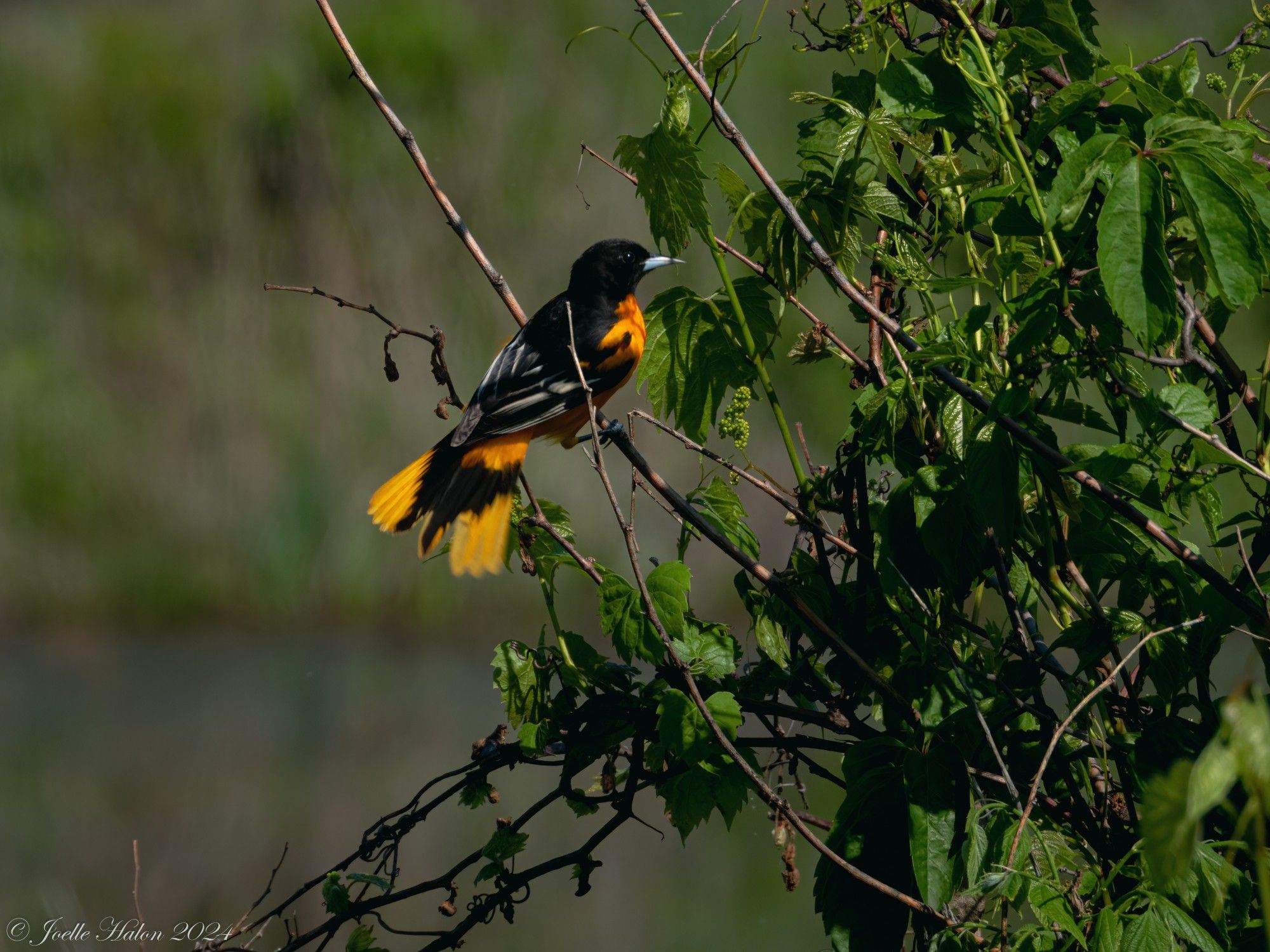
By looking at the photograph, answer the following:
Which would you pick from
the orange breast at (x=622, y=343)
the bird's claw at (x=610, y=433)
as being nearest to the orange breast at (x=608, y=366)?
the orange breast at (x=622, y=343)

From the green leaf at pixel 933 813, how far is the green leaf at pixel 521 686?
0.37 m

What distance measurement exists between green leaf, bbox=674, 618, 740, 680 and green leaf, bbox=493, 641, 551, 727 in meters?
0.15

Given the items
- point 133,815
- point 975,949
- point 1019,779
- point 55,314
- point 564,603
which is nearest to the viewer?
point 975,949

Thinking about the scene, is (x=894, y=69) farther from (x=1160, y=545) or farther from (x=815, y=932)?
(x=815, y=932)

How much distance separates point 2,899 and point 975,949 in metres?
2.02

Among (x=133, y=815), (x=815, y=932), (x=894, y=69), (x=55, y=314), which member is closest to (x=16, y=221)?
(x=55, y=314)

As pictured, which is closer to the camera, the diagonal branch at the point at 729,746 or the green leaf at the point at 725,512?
the diagonal branch at the point at 729,746

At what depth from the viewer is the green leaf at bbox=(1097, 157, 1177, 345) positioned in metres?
0.77

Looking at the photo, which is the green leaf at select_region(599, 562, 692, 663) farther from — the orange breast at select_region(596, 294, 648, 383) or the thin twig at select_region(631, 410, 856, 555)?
the orange breast at select_region(596, 294, 648, 383)

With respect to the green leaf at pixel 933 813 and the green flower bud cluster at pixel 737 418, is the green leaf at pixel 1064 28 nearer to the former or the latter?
the green flower bud cluster at pixel 737 418

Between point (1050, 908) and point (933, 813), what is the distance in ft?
0.44

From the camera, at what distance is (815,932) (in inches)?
83.9

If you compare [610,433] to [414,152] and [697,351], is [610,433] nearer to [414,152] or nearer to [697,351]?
[697,351]

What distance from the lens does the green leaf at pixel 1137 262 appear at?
0.77 m
